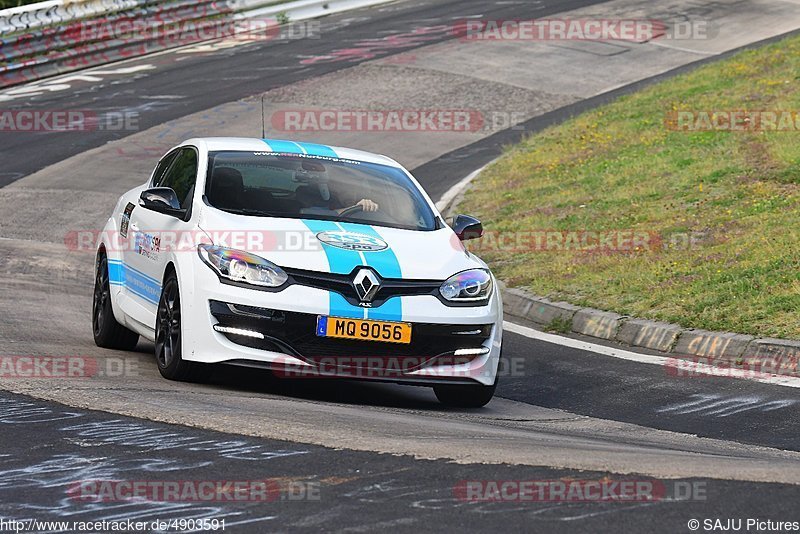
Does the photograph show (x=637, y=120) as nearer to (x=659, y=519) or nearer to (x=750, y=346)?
(x=750, y=346)

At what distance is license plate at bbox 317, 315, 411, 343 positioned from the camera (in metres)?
8.35

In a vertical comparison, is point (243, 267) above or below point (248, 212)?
below

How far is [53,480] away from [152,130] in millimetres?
18292

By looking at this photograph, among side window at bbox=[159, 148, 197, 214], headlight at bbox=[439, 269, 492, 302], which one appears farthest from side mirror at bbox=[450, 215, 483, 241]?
side window at bbox=[159, 148, 197, 214]

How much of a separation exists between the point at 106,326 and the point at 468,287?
309 cm

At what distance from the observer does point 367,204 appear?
9.62 m

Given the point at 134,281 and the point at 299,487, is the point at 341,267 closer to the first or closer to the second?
the point at 134,281

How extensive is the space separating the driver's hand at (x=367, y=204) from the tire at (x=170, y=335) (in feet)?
4.51

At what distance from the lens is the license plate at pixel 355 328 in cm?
835

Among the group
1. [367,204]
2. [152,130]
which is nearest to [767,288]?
[367,204]

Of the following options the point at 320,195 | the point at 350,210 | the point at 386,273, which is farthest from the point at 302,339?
the point at 320,195

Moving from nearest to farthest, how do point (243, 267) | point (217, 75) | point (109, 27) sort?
point (243, 267)
point (217, 75)
point (109, 27)

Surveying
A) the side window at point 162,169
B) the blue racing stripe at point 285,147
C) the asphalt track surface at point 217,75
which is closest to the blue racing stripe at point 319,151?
the blue racing stripe at point 285,147

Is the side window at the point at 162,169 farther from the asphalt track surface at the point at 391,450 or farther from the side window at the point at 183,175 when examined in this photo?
the asphalt track surface at the point at 391,450
